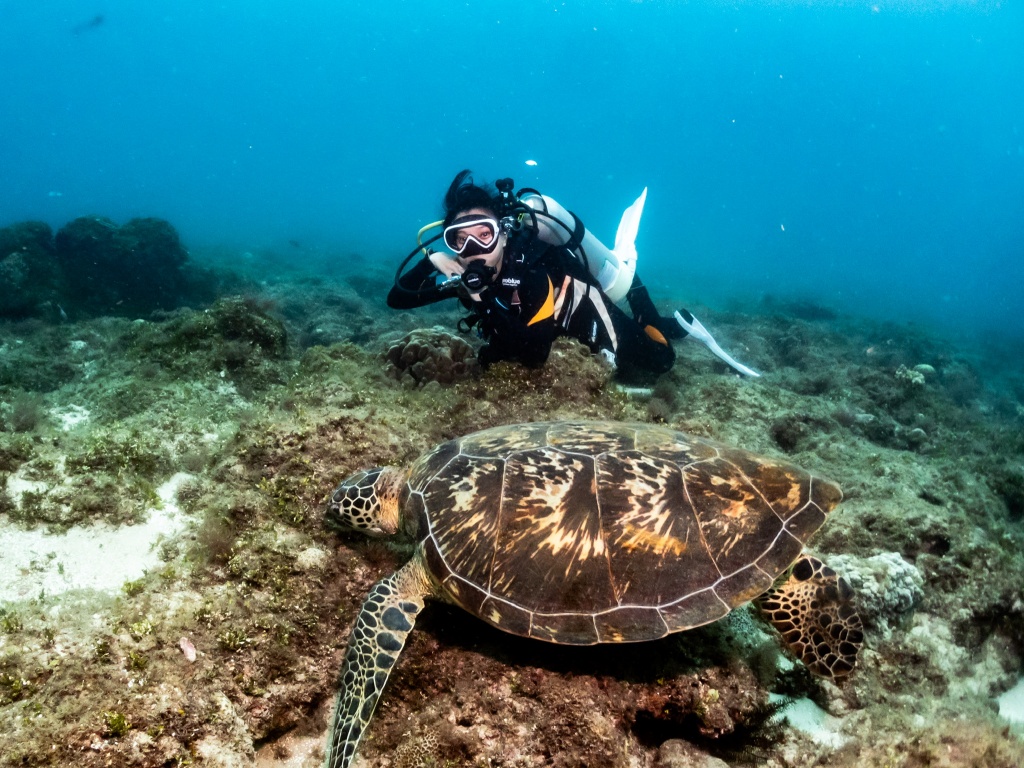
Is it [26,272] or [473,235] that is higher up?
[473,235]

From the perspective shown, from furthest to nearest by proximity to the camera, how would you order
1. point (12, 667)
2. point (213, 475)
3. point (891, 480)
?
point (891, 480)
point (213, 475)
point (12, 667)

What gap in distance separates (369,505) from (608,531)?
1450 millimetres

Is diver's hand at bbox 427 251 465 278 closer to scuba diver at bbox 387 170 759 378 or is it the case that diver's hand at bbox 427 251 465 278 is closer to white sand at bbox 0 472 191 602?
scuba diver at bbox 387 170 759 378

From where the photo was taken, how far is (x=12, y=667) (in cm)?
196

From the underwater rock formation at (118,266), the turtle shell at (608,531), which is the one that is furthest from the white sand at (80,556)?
the underwater rock formation at (118,266)

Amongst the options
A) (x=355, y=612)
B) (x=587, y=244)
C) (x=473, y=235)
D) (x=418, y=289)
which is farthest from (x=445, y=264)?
(x=355, y=612)

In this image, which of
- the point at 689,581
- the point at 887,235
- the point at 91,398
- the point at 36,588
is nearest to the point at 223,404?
the point at 91,398

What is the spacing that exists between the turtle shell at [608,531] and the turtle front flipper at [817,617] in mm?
280

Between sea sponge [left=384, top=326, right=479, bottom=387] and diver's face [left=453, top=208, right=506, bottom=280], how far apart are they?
1.01 metres

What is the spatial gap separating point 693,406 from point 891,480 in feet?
7.30

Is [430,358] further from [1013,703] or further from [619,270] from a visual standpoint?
[1013,703]

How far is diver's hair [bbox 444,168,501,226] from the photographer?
18.0ft

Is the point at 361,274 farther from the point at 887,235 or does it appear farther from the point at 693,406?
the point at 887,235

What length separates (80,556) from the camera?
2.76 meters
